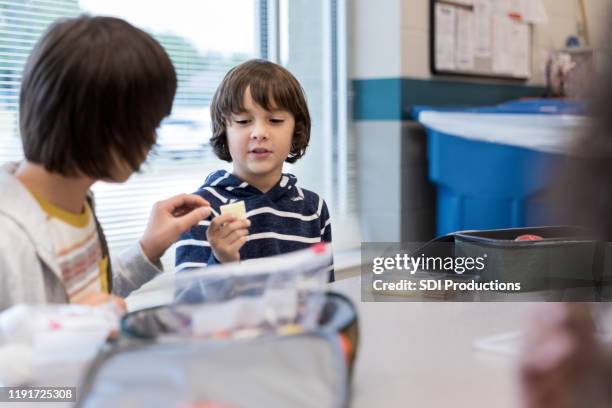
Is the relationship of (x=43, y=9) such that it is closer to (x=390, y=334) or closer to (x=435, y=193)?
(x=390, y=334)

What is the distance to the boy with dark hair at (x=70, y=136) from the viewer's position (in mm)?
799

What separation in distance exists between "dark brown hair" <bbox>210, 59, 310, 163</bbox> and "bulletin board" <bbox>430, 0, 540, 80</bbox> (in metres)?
1.43

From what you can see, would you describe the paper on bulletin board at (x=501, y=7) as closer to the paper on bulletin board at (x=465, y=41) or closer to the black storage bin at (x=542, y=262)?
the paper on bulletin board at (x=465, y=41)

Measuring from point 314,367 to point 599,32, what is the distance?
0.30 meters

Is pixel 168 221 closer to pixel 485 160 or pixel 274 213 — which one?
pixel 274 213

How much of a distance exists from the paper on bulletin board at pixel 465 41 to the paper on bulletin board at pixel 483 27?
0.05 m

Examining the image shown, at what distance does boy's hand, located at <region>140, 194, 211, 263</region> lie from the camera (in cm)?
105

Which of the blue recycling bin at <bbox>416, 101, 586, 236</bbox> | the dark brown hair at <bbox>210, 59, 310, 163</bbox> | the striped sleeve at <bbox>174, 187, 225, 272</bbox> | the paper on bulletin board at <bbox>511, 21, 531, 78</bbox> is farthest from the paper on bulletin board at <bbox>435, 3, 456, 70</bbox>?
the striped sleeve at <bbox>174, 187, 225, 272</bbox>

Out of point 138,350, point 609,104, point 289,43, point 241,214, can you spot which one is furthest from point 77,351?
point 289,43

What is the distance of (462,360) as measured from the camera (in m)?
0.73

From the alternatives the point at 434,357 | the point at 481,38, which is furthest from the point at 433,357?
the point at 481,38

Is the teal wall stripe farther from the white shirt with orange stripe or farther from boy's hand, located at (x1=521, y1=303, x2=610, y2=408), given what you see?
boy's hand, located at (x1=521, y1=303, x2=610, y2=408)

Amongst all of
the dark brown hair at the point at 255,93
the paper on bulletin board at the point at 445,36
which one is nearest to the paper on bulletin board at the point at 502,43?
the paper on bulletin board at the point at 445,36

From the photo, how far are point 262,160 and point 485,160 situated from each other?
4.16 feet
